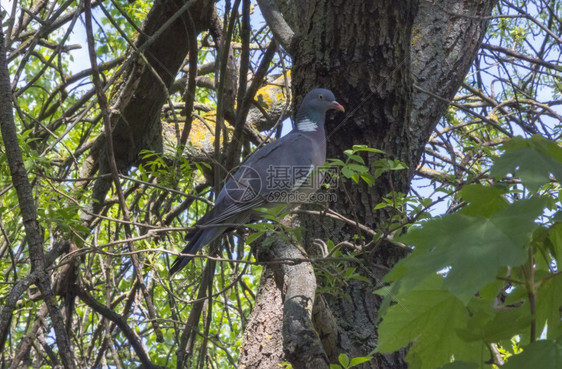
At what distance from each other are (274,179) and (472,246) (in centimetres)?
268

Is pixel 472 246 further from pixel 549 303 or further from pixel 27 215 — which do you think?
pixel 27 215

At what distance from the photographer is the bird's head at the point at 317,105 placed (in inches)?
106

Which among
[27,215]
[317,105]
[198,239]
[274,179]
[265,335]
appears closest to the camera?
[27,215]

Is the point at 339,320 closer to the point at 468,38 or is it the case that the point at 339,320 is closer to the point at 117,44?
the point at 468,38

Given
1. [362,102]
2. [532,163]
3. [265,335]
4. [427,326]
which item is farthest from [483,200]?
[265,335]

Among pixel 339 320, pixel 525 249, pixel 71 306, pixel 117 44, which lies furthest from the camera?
pixel 117 44

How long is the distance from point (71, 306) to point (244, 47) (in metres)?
1.59

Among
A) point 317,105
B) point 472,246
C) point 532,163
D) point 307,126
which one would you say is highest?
point 307,126

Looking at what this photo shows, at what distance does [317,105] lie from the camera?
2.87 metres

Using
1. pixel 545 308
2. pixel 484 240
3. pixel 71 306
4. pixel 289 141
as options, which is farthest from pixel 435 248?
pixel 71 306

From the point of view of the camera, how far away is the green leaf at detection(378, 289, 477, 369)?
0.95m

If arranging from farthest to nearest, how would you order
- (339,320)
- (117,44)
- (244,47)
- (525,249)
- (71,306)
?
(117,44)
(71,306)
(244,47)
(339,320)
(525,249)

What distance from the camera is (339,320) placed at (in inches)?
101

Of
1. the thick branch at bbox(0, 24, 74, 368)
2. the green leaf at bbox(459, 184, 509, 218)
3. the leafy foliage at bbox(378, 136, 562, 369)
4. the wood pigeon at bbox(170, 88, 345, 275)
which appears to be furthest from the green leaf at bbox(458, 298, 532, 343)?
the wood pigeon at bbox(170, 88, 345, 275)
